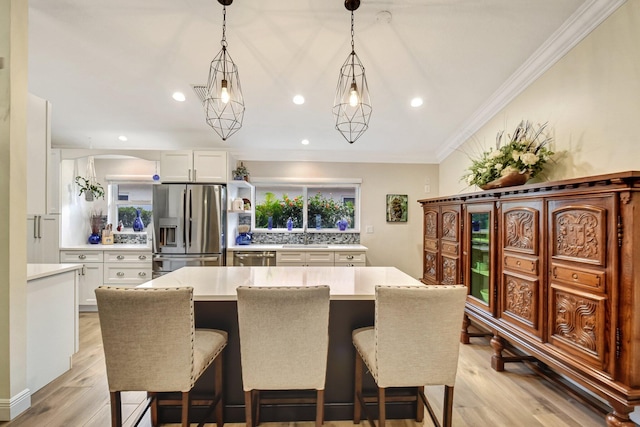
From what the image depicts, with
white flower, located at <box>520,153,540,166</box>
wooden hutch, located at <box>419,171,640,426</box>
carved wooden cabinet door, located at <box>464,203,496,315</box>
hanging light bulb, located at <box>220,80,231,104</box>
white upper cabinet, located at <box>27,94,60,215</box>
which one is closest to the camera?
wooden hutch, located at <box>419,171,640,426</box>

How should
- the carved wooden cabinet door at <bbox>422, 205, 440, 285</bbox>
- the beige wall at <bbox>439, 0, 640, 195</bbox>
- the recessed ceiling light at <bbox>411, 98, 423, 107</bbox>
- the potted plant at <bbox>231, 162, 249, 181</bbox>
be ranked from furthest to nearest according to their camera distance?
the potted plant at <bbox>231, 162, 249, 181</bbox>
the carved wooden cabinet door at <bbox>422, 205, 440, 285</bbox>
the recessed ceiling light at <bbox>411, 98, 423, 107</bbox>
the beige wall at <bbox>439, 0, 640, 195</bbox>

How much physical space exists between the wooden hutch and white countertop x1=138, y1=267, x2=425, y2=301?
3.05ft

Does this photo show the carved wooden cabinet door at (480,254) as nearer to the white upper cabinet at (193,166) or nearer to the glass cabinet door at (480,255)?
the glass cabinet door at (480,255)

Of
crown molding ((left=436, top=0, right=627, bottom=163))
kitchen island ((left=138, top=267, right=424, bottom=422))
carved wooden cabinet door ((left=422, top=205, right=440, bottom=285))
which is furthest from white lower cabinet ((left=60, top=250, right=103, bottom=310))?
crown molding ((left=436, top=0, right=627, bottom=163))

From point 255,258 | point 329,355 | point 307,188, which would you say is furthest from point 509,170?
point 255,258

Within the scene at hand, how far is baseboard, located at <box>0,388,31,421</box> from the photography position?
1920 mm

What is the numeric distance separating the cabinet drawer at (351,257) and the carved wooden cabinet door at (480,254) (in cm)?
154

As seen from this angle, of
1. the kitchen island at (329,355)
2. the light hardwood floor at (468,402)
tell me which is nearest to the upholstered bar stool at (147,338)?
the kitchen island at (329,355)

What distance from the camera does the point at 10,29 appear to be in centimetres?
194

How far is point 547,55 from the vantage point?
2.60m

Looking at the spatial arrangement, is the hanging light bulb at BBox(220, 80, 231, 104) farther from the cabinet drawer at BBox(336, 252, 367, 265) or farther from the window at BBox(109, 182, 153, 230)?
the window at BBox(109, 182, 153, 230)

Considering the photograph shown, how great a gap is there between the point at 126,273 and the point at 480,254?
14.4 feet

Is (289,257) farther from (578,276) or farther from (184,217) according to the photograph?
(578,276)

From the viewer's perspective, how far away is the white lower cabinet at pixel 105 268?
3984 mm
